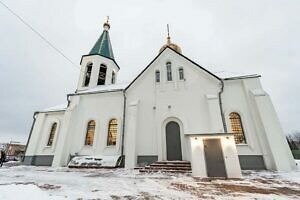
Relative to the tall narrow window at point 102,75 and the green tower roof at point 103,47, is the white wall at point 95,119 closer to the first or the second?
the tall narrow window at point 102,75

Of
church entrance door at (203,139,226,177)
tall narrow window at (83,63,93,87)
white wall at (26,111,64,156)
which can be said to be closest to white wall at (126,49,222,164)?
church entrance door at (203,139,226,177)

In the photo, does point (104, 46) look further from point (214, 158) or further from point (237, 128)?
point (214, 158)

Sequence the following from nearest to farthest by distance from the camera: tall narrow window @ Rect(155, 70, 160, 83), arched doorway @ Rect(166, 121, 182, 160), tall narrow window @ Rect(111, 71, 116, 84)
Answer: arched doorway @ Rect(166, 121, 182, 160)
tall narrow window @ Rect(155, 70, 160, 83)
tall narrow window @ Rect(111, 71, 116, 84)

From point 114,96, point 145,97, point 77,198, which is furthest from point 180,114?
point 77,198

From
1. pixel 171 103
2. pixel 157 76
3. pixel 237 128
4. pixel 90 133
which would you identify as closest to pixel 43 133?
pixel 90 133

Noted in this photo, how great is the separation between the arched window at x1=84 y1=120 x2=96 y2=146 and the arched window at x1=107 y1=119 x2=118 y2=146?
1.78m

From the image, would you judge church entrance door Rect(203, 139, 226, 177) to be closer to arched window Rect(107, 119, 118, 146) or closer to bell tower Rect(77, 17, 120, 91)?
arched window Rect(107, 119, 118, 146)

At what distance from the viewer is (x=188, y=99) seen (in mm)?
13117

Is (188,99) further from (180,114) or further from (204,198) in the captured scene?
(204,198)

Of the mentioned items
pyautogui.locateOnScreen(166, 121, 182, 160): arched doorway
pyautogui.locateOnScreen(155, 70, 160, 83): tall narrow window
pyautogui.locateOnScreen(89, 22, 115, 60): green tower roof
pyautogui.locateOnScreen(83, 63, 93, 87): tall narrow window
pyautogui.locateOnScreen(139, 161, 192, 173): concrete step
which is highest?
pyautogui.locateOnScreen(89, 22, 115, 60): green tower roof

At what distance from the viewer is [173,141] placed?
40.8 ft

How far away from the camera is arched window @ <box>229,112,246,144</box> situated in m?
11.6

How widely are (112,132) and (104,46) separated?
526 inches

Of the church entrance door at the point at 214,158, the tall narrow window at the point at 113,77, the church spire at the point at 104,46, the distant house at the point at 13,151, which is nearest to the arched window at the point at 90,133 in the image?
the tall narrow window at the point at 113,77
